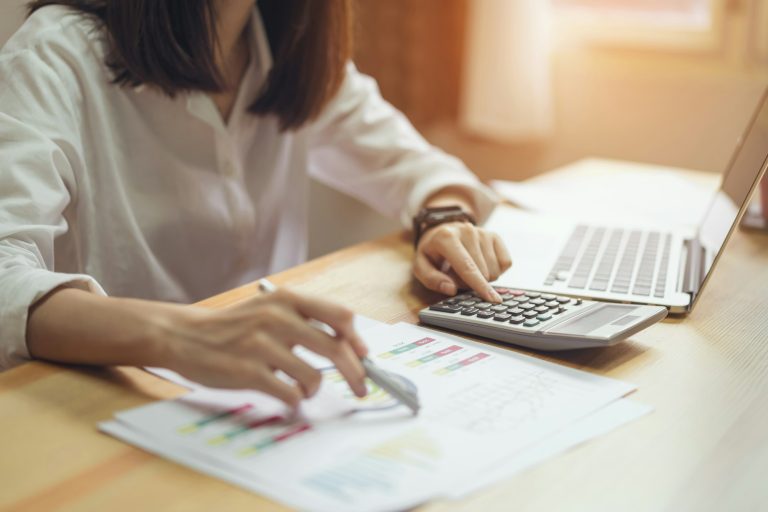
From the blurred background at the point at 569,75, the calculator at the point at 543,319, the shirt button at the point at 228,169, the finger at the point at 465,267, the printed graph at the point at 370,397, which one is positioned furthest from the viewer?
the blurred background at the point at 569,75

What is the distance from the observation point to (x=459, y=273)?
950 millimetres

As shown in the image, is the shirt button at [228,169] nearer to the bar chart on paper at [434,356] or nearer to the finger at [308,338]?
the bar chart on paper at [434,356]

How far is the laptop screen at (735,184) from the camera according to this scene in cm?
107

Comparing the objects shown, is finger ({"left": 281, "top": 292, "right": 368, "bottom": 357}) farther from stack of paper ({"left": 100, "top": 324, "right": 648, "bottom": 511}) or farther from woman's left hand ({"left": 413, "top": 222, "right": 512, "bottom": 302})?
woman's left hand ({"left": 413, "top": 222, "right": 512, "bottom": 302})

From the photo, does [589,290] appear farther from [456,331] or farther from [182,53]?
[182,53]

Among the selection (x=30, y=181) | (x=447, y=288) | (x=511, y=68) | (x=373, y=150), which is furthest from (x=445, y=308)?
(x=511, y=68)

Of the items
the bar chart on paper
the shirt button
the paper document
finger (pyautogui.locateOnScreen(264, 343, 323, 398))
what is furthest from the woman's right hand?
the paper document

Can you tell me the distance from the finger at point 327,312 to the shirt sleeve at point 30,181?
24 cm

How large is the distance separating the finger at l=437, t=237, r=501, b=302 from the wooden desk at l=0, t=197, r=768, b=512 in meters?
0.07

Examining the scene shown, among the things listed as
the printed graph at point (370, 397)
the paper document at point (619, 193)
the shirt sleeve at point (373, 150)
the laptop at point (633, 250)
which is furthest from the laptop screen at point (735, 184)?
the printed graph at point (370, 397)

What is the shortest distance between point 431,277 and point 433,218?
0.15m

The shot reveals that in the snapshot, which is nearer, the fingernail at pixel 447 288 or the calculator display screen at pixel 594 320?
the calculator display screen at pixel 594 320

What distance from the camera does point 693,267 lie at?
1.05m

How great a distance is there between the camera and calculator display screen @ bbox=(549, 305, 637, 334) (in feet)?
2.62
